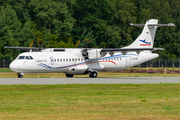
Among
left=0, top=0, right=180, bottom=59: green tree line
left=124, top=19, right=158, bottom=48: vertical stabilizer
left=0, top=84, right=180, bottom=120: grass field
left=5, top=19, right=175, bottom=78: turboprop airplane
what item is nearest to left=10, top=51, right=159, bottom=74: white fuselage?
left=5, top=19, right=175, bottom=78: turboprop airplane

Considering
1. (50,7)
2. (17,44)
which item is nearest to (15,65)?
(17,44)

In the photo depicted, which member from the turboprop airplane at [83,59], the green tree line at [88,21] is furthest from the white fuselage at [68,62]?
the green tree line at [88,21]

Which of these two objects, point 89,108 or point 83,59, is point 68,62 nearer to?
point 83,59

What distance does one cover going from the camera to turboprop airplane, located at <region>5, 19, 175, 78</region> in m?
33.0

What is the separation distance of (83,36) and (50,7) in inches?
402

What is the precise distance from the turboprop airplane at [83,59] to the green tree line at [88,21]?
29689 millimetres

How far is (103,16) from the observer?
85688 millimetres

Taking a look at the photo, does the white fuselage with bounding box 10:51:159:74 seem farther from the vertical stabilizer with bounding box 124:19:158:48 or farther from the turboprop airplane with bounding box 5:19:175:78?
the vertical stabilizer with bounding box 124:19:158:48

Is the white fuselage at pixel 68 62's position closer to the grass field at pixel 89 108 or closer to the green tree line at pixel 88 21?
the grass field at pixel 89 108

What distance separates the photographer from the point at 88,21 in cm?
7994

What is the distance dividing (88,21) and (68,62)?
45906mm

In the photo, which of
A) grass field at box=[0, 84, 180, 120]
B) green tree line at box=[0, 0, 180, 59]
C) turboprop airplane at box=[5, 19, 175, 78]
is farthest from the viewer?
green tree line at box=[0, 0, 180, 59]

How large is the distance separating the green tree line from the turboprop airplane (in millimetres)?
29689

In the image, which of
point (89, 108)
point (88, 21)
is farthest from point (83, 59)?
point (88, 21)
